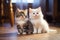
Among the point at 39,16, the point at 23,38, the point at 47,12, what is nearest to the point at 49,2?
the point at 47,12

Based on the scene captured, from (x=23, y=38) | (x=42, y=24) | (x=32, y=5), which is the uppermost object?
(x=32, y=5)

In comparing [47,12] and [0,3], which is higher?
A: [0,3]

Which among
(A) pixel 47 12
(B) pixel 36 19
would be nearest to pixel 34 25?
(B) pixel 36 19

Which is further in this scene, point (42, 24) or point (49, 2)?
point (49, 2)

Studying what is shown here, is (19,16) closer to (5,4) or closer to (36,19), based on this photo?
(36,19)

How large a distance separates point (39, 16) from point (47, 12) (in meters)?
1.12

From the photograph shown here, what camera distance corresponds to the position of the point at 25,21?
6.37ft

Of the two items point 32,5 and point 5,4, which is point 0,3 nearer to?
point 5,4

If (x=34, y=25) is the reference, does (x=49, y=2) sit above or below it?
above

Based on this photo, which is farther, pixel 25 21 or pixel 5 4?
pixel 5 4

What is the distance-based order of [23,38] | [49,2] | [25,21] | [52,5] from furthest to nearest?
[49,2]
[52,5]
[25,21]
[23,38]

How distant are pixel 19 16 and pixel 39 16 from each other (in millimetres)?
260

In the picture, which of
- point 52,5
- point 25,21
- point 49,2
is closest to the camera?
point 25,21

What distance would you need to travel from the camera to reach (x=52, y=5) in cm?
277
